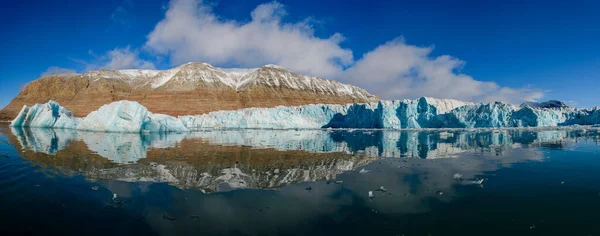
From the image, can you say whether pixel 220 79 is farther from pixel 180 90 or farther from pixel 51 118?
pixel 51 118

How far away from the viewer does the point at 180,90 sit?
106 metres

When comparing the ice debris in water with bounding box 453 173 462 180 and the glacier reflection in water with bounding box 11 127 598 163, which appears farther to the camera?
the glacier reflection in water with bounding box 11 127 598 163

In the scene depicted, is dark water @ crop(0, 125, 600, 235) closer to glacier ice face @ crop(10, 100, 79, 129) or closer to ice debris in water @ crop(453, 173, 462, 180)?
ice debris in water @ crop(453, 173, 462, 180)

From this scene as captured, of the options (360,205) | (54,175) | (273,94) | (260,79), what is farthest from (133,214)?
(260,79)

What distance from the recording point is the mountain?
97.6 metres

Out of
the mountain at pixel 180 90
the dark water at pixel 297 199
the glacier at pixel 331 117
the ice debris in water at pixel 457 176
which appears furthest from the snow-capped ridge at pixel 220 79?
the ice debris in water at pixel 457 176

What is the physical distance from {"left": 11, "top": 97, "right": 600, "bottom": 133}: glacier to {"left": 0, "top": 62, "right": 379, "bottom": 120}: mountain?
46.0 m

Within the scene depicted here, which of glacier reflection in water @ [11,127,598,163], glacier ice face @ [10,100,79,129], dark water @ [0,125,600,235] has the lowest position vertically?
dark water @ [0,125,600,235]

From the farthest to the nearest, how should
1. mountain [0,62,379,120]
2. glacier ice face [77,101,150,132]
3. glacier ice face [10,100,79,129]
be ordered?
mountain [0,62,379,120] → glacier ice face [10,100,79,129] → glacier ice face [77,101,150,132]

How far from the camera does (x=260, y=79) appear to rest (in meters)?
121

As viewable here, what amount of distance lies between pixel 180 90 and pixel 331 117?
7064cm

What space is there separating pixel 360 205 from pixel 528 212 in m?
2.91

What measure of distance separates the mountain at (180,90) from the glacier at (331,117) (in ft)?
151

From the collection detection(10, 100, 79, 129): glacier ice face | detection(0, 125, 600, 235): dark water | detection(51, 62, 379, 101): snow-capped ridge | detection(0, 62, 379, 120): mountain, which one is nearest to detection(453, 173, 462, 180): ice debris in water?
detection(0, 125, 600, 235): dark water
